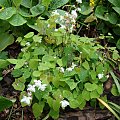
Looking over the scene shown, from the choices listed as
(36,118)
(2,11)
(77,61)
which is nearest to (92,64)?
(77,61)

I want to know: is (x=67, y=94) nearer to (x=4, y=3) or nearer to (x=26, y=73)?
(x=26, y=73)

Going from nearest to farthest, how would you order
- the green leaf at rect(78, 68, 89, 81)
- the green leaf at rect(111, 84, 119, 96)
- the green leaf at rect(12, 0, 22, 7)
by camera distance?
the green leaf at rect(78, 68, 89, 81) → the green leaf at rect(111, 84, 119, 96) → the green leaf at rect(12, 0, 22, 7)

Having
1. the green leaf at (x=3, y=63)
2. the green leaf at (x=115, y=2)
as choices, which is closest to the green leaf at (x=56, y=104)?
the green leaf at (x=3, y=63)

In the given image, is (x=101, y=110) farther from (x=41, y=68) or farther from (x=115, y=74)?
(x=41, y=68)

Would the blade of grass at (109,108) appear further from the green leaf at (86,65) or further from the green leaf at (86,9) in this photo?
the green leaf at (86,9)

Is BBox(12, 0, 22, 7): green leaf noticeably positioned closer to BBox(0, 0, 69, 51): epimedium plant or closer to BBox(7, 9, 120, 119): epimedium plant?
BBox(0, 0, 69, 51): epimedium plant

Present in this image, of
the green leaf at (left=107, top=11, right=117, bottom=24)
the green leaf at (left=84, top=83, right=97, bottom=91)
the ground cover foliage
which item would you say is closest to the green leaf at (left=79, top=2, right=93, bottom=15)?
the ground cover foliage

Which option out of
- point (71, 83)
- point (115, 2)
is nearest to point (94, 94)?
point (71, 83)
